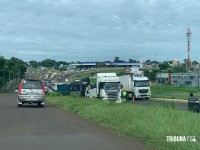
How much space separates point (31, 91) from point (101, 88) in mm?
14263

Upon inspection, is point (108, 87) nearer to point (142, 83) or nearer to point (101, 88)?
point (101, 88)

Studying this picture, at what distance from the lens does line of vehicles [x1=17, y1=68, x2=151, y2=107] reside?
33.0 metres

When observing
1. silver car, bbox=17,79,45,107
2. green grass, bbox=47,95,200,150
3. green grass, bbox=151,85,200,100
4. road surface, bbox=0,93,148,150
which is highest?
silver car, bbox=17,79,45,107

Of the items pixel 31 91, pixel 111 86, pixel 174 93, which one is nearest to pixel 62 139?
pixel 31 91

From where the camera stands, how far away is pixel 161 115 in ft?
55.1

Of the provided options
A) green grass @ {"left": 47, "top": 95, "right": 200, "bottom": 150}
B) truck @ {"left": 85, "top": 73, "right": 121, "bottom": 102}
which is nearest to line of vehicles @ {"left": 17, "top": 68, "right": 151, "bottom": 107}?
truck @ {"left": 85, "top": 73, "right": 121, "bottom": 102}

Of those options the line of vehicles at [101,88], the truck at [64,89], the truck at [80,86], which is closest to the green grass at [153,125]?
the line of vehicles at [101,88]

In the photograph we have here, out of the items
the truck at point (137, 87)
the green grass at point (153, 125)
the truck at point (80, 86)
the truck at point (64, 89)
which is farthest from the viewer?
the truck at point (64, 89)

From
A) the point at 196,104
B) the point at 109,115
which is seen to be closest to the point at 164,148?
the point at 109,115

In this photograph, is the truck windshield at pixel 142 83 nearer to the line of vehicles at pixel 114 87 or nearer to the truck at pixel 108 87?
the line of vehicles at pixel 114 87

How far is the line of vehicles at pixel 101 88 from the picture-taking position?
108 feet

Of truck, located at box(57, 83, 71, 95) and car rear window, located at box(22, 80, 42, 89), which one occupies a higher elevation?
car rear window, located at box(22, 80, 42, 89)

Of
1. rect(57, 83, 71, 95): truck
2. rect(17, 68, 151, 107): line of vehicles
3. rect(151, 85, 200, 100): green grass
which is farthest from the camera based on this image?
rect(57, 83, 71, 95): truck

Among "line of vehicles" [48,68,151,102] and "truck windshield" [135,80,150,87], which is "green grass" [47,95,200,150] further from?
"truck windshield" [135,80,150,87]
